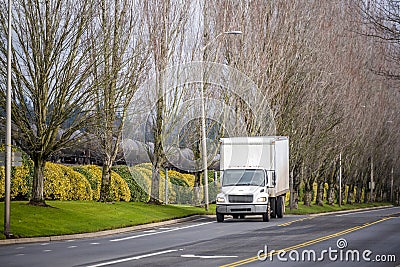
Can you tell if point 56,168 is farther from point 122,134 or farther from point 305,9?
point 305,9

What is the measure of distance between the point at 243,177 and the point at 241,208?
189cm

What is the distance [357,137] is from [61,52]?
146 feet

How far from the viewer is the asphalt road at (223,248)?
18703mm

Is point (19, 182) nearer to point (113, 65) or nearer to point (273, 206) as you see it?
point (113, 65)

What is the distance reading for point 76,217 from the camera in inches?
1275

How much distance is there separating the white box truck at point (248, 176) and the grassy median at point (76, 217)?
11.4ft

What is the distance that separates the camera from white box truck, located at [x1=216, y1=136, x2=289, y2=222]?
37.3 metres

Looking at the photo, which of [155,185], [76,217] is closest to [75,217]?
[76,217]

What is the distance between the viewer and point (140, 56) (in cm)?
3891

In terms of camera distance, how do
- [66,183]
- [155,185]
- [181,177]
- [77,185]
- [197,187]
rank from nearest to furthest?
[66,183], [77,185], [155,185], [197,187], [181,177]

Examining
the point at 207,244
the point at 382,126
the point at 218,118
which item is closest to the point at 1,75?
the point at 207,244

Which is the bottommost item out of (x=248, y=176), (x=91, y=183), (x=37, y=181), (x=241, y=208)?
(x=241, y=208)

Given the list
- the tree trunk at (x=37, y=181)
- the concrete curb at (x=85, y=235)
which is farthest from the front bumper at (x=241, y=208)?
the tree trunk at (x=37, y=181)

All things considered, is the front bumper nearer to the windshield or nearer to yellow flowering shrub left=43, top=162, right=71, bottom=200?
the windshield
